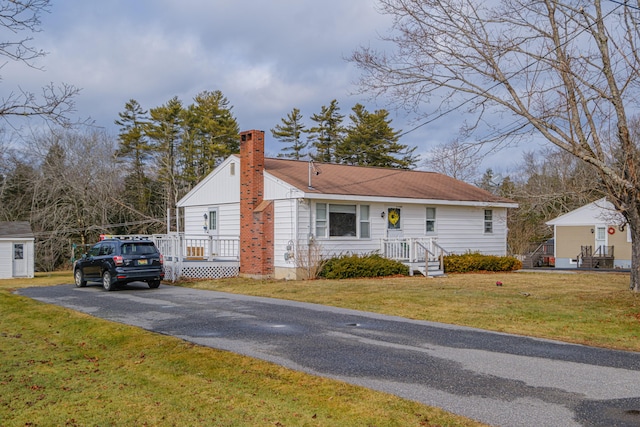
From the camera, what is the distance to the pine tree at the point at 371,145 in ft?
163

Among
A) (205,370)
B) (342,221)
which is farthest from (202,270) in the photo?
(205,370)

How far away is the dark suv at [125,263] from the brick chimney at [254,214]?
400 cm

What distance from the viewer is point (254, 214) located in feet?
74.0

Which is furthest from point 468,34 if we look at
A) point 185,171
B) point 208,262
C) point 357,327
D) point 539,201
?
point 185,171

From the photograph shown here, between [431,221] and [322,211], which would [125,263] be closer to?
[322,211]

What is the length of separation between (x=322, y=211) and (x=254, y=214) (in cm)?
258

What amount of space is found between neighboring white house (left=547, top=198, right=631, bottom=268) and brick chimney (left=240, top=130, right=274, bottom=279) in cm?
2062

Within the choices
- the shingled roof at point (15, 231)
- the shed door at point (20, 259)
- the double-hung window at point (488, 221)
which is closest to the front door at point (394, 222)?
the double-hung window at point (488, 221)

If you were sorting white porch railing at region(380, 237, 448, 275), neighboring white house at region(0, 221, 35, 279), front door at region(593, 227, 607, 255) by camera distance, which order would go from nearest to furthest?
white porch railing at region(380, 237, 448, 275)
neighboring white house at region(0, 221, 35, 279)
front door at region(593, 227, 607, 255)

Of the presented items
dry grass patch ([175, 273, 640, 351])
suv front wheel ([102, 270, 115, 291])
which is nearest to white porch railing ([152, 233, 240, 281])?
dry grass patch ([175, 273, 640, 351])

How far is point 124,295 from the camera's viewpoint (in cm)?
1756

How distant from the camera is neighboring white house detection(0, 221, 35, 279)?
32188mm

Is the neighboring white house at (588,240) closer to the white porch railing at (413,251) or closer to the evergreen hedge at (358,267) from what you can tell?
the white porch railing at (413,251)

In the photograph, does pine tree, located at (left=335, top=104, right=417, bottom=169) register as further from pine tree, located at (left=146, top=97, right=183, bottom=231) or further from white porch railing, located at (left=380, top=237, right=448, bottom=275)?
white porch railing, located at (left=380, top=237, right=448, bottom=275)
